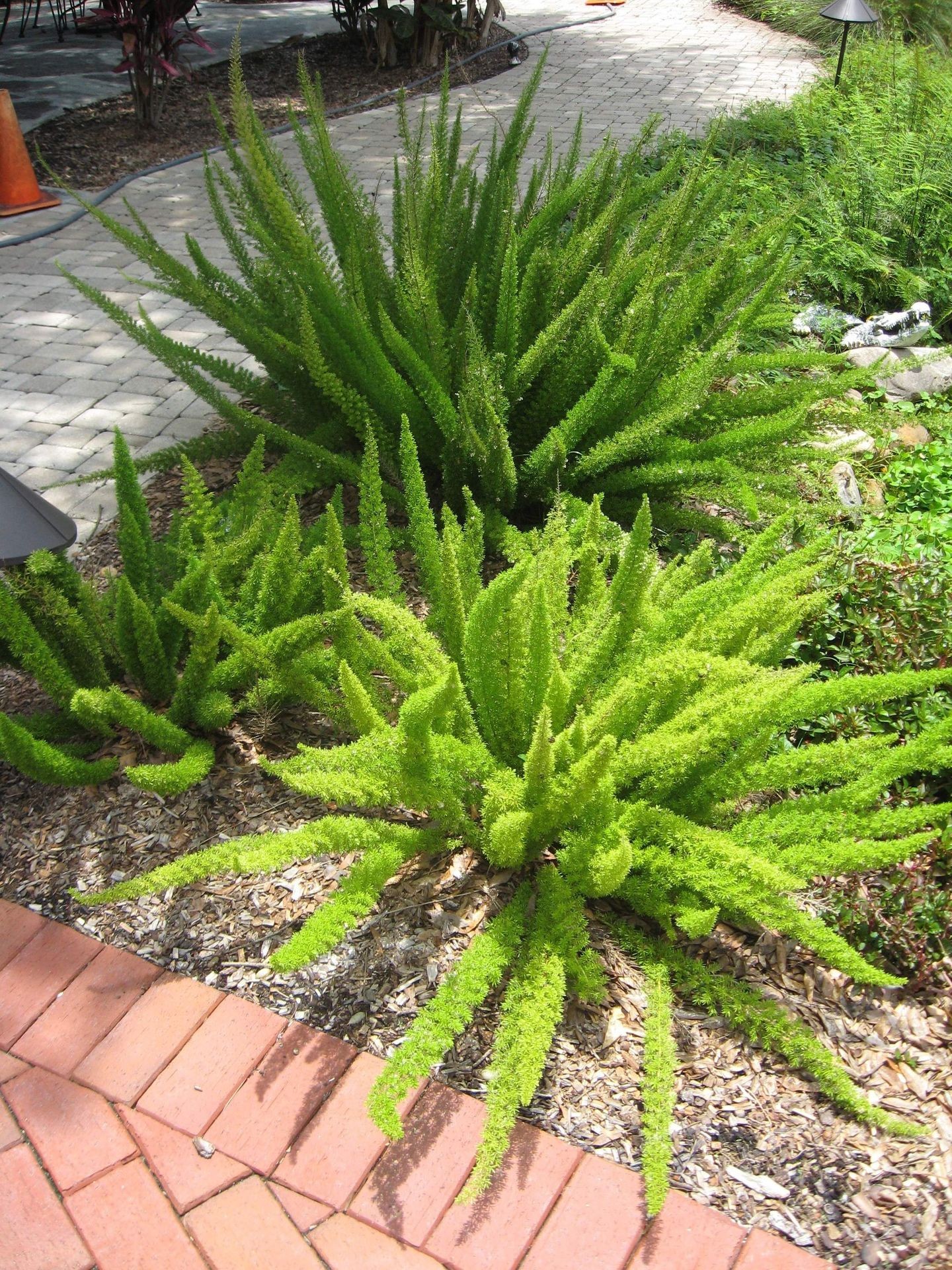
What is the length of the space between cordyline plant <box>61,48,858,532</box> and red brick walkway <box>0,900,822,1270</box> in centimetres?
139

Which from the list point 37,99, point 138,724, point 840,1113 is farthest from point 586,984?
point 37,99

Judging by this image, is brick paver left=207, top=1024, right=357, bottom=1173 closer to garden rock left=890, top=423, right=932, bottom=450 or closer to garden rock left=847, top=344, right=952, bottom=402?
garden rock left=890, top=423, right=932, bottom=450

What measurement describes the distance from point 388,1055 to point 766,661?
987 millimetres

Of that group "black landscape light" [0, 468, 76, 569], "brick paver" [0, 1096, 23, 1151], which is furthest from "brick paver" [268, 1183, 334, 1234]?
"black landscape light" [0, 468, 76, 569]

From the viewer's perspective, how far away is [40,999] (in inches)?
68.5

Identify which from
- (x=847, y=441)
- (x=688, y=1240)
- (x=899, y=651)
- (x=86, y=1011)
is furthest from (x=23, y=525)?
(x=847, y=441)

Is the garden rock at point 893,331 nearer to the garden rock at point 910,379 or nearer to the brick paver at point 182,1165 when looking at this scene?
the garden rock at point 910,379

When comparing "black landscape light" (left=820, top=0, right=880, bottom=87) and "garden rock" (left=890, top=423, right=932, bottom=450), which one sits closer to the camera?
"garden rock" (left=890, top=423, right=932, bottom=450)

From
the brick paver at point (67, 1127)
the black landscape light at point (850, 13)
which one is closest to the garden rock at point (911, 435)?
the brick paver at point (67, 1127)

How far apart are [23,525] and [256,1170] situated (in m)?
1.15

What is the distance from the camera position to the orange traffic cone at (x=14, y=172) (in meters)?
5.18

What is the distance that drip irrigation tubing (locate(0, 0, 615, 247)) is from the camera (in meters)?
5.00

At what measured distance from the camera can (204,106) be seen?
7.13 m

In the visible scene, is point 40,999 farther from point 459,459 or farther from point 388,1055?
point 459,459
